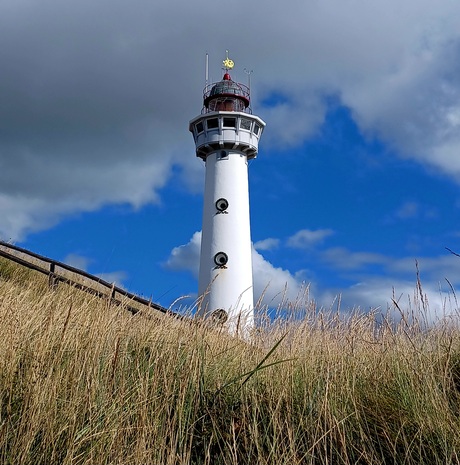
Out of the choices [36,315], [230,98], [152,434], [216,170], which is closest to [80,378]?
[152,434]

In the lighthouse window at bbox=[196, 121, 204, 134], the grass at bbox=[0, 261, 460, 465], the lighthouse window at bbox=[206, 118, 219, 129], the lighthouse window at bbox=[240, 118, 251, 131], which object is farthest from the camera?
the lighthouse window at bbox=[196, 121, 204, 134]

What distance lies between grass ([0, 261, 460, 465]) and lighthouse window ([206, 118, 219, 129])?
15.9 m

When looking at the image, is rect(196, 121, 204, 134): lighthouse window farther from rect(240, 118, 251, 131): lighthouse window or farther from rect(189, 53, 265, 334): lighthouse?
rect(240, 118, 251, 131): lighthouse window

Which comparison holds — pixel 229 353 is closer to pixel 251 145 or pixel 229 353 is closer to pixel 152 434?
pixel 152 434

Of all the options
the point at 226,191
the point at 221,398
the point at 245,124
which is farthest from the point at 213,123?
the point at 221,398

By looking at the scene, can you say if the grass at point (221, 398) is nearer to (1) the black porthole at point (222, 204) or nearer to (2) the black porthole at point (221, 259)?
(2) the black porthole at point (221, 259)

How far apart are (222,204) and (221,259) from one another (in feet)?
6.76

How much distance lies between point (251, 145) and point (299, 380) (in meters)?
16.7

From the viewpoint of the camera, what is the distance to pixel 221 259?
58.9 feet

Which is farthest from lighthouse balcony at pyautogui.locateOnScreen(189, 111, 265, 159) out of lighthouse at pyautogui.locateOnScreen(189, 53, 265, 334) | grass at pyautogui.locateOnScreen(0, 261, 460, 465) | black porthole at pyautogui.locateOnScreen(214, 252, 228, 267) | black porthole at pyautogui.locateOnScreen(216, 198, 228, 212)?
grass at pyautogui.locateOnScreen(0, 261, 460, 465)

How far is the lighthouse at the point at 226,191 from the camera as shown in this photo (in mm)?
17781

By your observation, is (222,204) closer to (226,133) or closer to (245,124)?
(226,133)

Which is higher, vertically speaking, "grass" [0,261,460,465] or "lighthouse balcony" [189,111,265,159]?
"lighthouse balcony" [189,111,265,159]

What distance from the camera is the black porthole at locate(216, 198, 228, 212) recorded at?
18578mm
